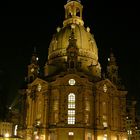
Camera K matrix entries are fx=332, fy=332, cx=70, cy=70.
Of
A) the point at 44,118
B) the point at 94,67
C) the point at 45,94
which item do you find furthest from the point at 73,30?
the point at 44,118

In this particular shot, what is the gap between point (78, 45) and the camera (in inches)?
3629

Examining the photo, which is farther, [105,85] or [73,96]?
[105,85]

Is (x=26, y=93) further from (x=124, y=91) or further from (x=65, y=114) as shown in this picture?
(x=124, y=91)

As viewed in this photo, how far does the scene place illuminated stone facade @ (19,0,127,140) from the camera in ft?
257

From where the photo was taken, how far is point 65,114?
77.7 metres

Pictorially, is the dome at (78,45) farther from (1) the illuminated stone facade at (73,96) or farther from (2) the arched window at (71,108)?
(2) the arched window at (71,108)

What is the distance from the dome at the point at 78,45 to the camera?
92.1 meters

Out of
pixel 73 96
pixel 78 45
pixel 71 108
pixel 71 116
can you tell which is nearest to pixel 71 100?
pixel 73 96

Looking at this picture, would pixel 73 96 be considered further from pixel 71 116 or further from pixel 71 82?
pixel 71 116

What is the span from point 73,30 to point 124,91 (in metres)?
22.1

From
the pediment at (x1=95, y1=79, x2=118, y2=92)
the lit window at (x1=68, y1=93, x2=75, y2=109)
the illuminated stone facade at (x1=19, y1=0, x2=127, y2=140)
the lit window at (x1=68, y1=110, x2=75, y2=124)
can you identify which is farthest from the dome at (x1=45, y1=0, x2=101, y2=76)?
the lit window at (x1=68, y1=110, x2=75, y2=124)

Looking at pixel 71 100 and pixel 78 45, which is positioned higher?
pixel 78 45

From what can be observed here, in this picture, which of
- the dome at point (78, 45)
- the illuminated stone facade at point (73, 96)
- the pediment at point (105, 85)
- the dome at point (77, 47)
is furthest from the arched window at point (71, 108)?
the dome at point (78, 45)

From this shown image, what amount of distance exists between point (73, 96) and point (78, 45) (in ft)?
59.1
